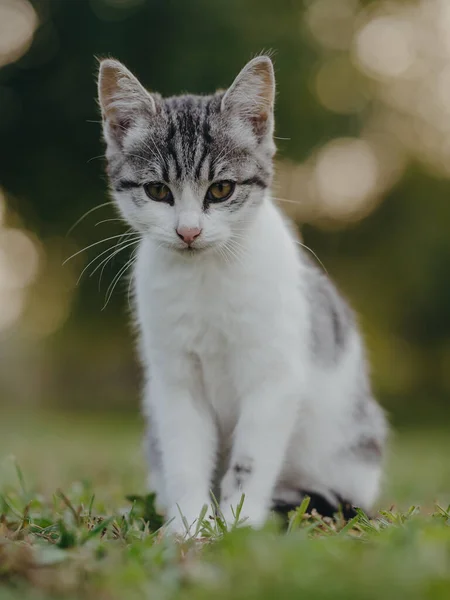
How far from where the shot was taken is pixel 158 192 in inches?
126

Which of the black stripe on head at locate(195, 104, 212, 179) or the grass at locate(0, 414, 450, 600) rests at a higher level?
the black stripe on head at locate(195, 104, 212, 179)

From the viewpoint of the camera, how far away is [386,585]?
5.15ft

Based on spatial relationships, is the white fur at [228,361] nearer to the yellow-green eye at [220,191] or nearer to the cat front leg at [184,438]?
the cat front leg at [184,438]

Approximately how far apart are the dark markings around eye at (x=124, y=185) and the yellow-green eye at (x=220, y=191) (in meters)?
0.32

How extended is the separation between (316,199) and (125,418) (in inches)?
178

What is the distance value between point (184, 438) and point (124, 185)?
1.11 m

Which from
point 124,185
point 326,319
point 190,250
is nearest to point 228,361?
point 190,250

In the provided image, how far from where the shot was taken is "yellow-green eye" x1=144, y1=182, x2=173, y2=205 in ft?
10.4

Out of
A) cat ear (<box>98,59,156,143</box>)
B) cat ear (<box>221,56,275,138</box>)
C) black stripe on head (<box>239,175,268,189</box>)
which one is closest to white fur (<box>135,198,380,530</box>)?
black stripe on head (<box>239,175,268,189</box>)

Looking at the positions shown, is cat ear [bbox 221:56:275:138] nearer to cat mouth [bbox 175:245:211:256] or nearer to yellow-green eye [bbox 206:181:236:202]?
yellow-green eye [bbox 206:181:236:202]

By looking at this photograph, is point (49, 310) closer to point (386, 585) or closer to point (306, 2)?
point (306, 2)

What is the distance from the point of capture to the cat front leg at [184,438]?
3186 mm

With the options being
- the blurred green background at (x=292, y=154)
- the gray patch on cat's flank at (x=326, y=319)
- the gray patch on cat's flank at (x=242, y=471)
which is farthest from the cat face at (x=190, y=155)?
the blurred green background at (x=292, y=154)

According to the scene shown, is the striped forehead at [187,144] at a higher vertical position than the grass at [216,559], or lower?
higher
